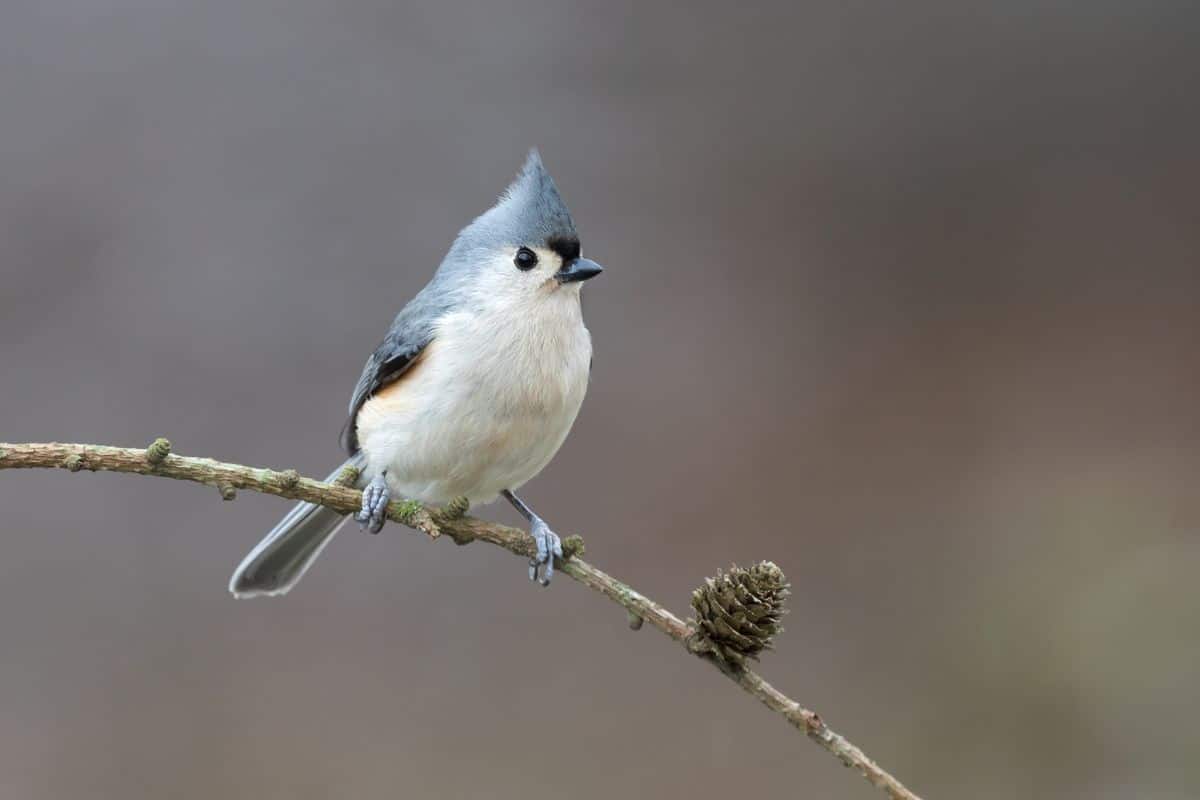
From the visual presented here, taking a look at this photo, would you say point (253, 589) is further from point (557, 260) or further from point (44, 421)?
point (44, 421)

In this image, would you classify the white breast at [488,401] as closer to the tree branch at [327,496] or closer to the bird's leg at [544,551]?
the bird's leg at [544,551]

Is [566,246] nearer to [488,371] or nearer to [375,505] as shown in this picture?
[488,371]

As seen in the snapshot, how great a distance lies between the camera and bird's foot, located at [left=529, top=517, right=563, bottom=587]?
4.12 feet

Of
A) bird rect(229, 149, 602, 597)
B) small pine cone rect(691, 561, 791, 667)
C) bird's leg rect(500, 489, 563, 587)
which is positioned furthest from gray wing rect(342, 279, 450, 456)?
small pine cone rect(691, 561, 791, 667)

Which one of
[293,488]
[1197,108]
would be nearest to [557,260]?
[293,488]

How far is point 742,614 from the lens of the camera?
96 centimetres

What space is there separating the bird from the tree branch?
304mm

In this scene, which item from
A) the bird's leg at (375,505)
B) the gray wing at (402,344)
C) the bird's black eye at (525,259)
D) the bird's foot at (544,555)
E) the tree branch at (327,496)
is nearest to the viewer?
the tree branch at (327,496)

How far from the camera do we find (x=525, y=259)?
5.17 ft

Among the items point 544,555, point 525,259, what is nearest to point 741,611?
point 544,555

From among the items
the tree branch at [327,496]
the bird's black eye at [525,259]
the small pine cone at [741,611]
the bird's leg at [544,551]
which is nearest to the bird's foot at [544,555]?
the bird's leg at [544,551]

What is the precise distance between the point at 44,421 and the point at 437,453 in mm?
1190

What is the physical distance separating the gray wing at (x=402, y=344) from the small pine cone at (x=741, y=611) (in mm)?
788

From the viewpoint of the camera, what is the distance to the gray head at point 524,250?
149 centimetres
